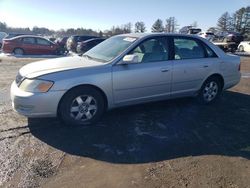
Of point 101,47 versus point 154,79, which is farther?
point 101,47

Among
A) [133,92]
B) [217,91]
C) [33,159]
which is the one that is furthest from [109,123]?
[217,91]

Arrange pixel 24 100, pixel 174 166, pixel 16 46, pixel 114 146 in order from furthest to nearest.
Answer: pixel 16 46 < pixel 24 100 < pixel 114 146 < pixel 174 166

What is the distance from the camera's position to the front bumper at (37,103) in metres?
4.70

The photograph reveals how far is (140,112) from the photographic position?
19.6ft

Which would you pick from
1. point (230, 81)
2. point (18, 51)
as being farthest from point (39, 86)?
point (18, 51)

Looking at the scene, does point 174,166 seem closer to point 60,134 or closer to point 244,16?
point 60,134

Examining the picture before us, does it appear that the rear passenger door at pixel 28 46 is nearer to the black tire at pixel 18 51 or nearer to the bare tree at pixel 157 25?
the black tire at pixel 18 51

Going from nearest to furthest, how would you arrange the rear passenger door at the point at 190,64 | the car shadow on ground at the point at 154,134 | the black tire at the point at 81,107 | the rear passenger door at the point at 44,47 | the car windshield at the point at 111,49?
the car shadow on ground at the point at 154,134
the black tire at the point at 81,107
the car windshield at the point at 111,49
the rear passenger door at the point at 190,64
the rear passenger door at the point at 44,47

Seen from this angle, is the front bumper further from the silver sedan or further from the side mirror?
the side mirror

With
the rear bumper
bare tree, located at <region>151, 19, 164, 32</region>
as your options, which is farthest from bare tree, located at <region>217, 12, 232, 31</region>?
the rear bumper

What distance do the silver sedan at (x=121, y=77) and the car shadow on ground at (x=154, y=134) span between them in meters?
0.32

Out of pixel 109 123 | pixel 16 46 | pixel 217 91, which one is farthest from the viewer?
pixel 16 46

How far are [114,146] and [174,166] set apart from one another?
95cm

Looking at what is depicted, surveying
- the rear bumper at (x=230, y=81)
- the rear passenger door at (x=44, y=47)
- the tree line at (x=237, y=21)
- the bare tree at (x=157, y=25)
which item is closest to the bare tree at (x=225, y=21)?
the tree line at (x=237, y=21)
